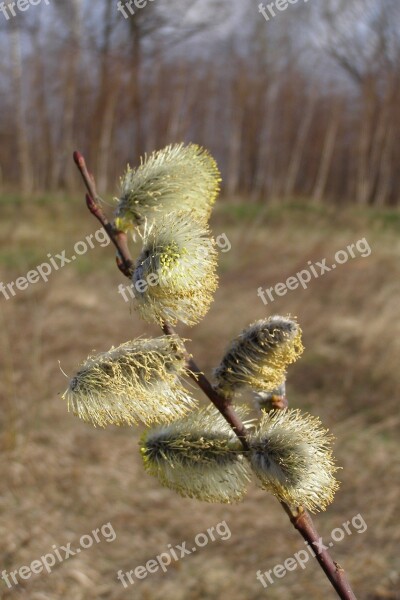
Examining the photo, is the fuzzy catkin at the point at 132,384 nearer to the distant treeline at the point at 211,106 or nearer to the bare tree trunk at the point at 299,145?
the distant treeline at the point at 211,106

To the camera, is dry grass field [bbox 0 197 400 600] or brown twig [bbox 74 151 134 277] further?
dry grass field [bbox 0 197 400 600]

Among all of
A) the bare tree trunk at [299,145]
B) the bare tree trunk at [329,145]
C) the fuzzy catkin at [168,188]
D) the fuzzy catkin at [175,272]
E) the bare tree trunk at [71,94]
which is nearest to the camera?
the fuzzy catkin at [175,272]

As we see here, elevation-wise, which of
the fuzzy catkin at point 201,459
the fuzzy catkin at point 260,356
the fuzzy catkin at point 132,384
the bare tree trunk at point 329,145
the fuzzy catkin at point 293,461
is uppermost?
the bare tree trunk at point 329,145

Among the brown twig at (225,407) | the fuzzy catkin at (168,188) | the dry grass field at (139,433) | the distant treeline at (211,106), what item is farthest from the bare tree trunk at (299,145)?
the brown twig at (225,407)

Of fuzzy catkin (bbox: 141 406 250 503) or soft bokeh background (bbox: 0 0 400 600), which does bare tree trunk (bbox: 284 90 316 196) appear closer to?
soft bokeh background (bbox: 0 0 400 600)

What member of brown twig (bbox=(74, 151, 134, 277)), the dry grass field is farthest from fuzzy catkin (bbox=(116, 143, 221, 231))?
the dry grass field

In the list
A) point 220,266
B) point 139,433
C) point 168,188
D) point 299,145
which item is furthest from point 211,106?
point 168,188

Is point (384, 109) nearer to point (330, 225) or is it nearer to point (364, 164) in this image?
point (364, 164)
